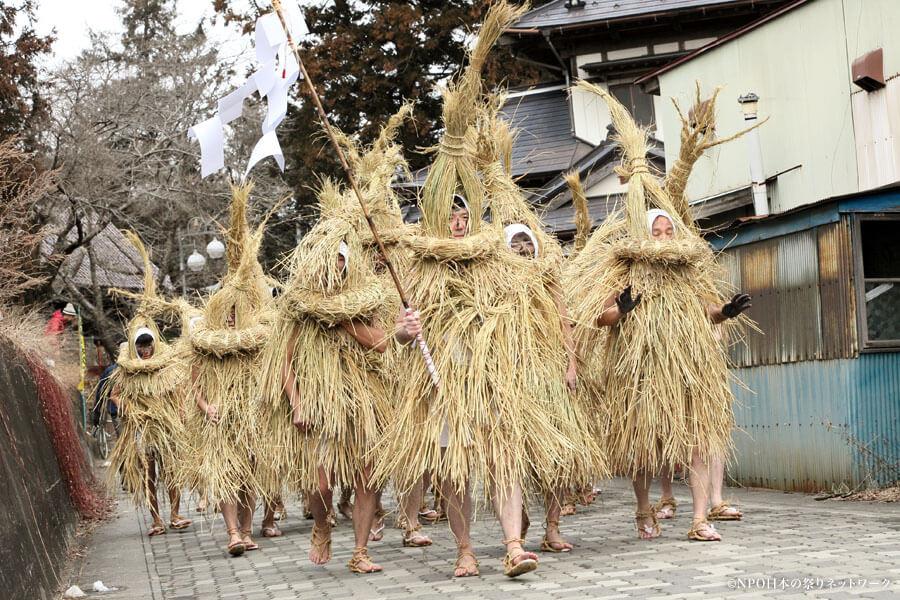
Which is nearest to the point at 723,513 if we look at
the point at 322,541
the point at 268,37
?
the point at 322,541

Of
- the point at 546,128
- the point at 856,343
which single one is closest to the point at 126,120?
the point at 546,128

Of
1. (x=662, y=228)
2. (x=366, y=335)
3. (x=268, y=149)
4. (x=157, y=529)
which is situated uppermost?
(x=268, y=149)

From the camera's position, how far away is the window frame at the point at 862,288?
10125mm

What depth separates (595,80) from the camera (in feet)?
75.4

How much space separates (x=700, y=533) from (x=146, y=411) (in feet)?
20.5

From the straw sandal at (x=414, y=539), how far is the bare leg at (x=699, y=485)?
205 centimetres

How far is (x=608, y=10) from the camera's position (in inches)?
880

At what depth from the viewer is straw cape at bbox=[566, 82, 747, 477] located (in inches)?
301

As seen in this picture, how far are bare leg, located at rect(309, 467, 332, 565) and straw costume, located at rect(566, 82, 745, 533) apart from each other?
6.17 ft

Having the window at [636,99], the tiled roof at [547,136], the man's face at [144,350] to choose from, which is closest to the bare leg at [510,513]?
the man's face at [144,350]

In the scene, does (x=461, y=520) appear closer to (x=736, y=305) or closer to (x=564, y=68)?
(x=736, y=305)

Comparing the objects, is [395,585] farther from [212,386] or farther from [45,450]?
[45,450]

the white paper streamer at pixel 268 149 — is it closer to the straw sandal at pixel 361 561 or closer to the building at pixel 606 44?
the straw sandal at pixel 361 561

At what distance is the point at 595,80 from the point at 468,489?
56.9 ft
